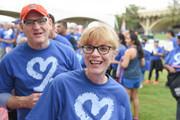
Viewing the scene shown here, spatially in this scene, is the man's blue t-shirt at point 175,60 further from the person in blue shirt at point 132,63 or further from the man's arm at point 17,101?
the man's arm at point 17,101

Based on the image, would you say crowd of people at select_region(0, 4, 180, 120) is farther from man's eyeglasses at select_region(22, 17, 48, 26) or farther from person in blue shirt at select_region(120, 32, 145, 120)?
person in blue shirt at select_region(120, 32, 145, 120)

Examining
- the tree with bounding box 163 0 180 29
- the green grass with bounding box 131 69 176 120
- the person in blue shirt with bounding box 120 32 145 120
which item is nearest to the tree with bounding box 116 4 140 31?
the tree with bounding box 163 0 180 29

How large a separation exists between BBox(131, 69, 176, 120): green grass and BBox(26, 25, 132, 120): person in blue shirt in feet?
13.7

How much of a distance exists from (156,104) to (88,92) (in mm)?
5671

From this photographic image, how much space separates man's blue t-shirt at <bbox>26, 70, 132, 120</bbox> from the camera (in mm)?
1426

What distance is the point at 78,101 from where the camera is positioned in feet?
4.84

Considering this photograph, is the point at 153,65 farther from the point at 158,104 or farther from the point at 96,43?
the point at 96,43

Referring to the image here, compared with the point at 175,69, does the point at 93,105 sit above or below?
above

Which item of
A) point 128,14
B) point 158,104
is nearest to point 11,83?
point 158,104

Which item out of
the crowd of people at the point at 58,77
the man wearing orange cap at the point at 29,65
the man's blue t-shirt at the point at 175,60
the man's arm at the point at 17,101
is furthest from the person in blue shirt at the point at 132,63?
the man's arm at the point at 17,101

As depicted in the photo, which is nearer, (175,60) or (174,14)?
(175,60)

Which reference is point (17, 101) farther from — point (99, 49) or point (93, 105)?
point (99, 49)

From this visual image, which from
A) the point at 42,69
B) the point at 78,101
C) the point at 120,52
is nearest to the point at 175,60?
the point at 120,52

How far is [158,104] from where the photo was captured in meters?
6.65
